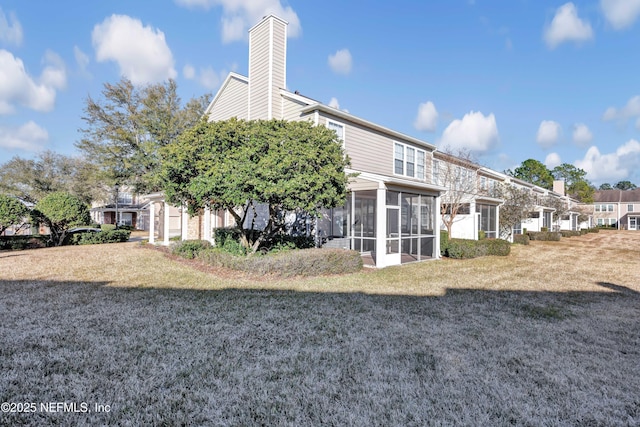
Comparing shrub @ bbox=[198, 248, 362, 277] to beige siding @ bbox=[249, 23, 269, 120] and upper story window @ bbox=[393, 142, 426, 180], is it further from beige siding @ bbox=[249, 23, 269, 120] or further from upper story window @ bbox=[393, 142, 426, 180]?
upper story window @ bbox=[393, 142, 426, 180]

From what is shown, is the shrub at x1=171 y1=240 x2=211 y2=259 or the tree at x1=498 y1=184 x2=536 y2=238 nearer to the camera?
the shrub at x1=171 y1=240 x2=211 y2=259

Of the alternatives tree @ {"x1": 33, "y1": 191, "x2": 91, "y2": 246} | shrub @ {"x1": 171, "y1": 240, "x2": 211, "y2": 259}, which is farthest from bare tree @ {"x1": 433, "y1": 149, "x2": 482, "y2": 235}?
tree @ {"x1": 33, "y1": 191, "x2": 91, "y2": 246}

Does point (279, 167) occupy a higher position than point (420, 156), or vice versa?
point (420, 156)

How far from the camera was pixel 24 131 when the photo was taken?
140 ft

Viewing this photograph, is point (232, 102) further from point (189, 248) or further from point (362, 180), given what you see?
point (362, 180)

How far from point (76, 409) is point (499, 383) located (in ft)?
13.0

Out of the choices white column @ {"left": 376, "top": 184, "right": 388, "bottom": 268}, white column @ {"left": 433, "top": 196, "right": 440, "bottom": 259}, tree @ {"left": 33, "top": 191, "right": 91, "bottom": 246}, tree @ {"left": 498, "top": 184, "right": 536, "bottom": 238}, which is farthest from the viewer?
tree @ {"left": 498, "top": 184, "right": 536, "bottom": 238}

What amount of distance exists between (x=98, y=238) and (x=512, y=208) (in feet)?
81.5

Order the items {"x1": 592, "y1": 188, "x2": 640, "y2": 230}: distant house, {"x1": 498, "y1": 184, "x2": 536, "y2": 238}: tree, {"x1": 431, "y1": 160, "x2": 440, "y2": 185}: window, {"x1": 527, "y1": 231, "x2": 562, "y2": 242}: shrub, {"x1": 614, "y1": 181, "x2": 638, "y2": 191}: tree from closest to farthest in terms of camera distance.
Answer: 1. {"x1": 431, "y1": 160, "x2": 440, "y2": 185}: window
2. {"x1": 498, "y1": 184, "x2": 536, "y2": 238}: tree
3. {"x1": 527, "y1": 231, "x2": 562, "y2": 242}: shrub
4. {"x1": 592, "y1": 188, "x2": 640, "y2": 230}: distant house
5. {"x1": 614, "y1": 181, "x2": 638, "y2": 191}: tree

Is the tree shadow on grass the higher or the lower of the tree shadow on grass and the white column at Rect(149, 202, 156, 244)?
the lower

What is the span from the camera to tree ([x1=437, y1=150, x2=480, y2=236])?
640 inches

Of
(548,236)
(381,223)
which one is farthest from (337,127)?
(548,236)

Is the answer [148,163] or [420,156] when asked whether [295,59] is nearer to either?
[420,156]

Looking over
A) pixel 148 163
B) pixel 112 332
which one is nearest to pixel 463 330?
pixel 112 332
